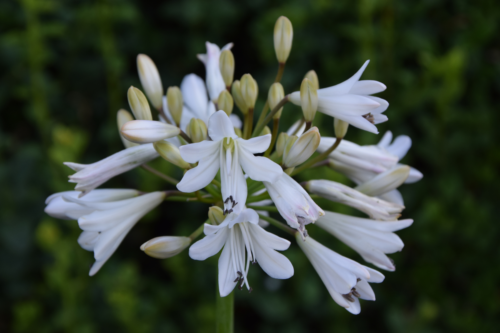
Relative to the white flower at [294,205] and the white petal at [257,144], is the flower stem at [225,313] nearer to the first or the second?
the white flower at [294,205]

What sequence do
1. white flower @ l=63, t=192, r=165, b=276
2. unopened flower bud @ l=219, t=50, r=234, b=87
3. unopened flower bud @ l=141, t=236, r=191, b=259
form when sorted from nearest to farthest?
unopened flower bud @ l=141, t=236, r=191, b=259
white flower @ l=63, t=192, r=165, b=276
unopened flower bud @ l=219, t=50, r=234, b=87

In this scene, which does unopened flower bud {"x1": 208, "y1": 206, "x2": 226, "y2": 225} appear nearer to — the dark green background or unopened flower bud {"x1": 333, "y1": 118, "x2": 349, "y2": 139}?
unopened flower bud {"x1": 333, "y1": 118, "x2": 349, "y2": 139}

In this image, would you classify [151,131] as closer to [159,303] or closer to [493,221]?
[159,303]

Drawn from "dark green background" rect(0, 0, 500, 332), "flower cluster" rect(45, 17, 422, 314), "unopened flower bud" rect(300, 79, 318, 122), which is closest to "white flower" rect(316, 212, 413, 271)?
"flower cluster" rect(45, 17, 422, 314)

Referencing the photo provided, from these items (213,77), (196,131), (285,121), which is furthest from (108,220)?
(285,121)

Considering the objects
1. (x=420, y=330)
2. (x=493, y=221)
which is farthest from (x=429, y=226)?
(x=420, y=330)

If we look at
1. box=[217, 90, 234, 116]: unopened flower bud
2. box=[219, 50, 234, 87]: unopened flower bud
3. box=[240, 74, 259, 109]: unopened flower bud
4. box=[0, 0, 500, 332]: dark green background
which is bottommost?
box=[0, 0, 500, 332]: dark green background

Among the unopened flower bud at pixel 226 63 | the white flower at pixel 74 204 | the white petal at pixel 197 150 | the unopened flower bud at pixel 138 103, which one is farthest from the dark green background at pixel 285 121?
the white petal at pixel 197 150

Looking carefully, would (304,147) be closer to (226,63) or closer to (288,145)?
(288,145)
